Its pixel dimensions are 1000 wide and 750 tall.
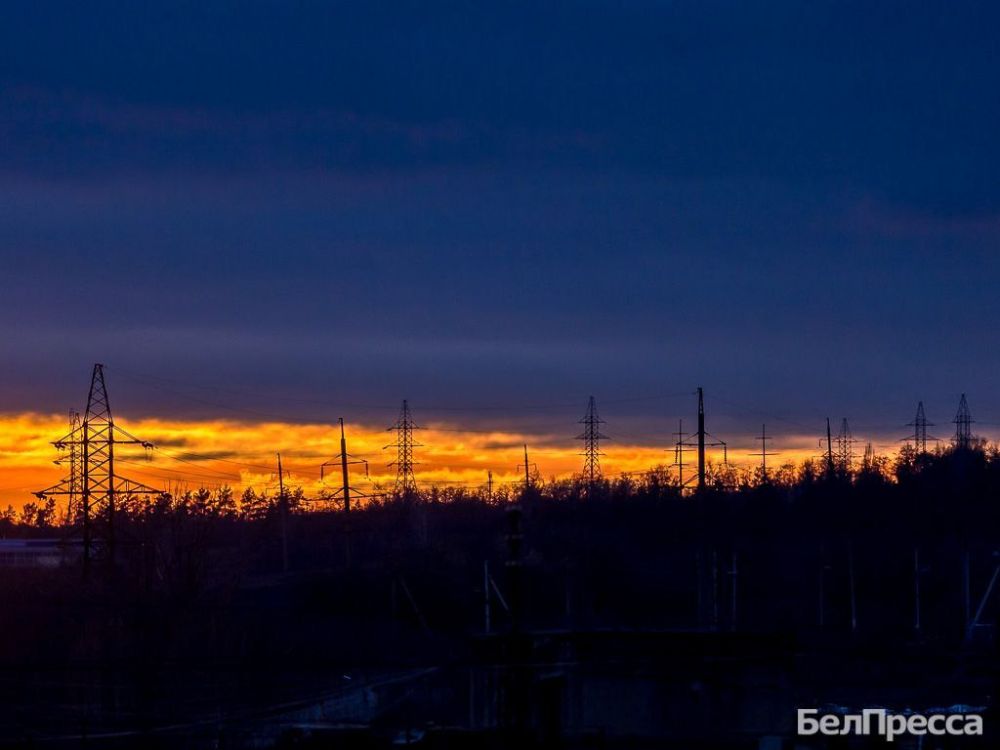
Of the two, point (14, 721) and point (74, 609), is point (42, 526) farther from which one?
point (14, 721)

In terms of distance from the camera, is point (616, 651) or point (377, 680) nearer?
point (616, 651)

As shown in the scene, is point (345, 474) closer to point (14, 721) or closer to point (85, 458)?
point (85, 458)

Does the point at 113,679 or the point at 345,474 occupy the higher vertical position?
the point at 345,474

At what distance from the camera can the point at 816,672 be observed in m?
61.7

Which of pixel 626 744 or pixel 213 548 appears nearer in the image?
pixel 626 744

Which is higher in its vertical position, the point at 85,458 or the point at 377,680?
the point at 85,458

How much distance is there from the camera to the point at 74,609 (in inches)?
2437

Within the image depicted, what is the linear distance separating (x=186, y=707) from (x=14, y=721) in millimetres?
6978

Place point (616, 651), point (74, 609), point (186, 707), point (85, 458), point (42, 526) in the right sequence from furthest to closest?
point (42, 526)
point (74, 609)
point (85, 458)
point (186, 707)
point (616, 651)

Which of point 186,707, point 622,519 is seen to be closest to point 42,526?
point 622,519

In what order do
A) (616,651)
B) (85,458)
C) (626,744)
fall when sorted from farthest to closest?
(85,458) → (616,651) → (626,744)

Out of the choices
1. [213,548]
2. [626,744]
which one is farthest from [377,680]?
[213,548]

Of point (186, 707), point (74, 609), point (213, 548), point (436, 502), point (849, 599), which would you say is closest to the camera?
point (186, 707)

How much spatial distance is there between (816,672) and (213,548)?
40.8 metres
